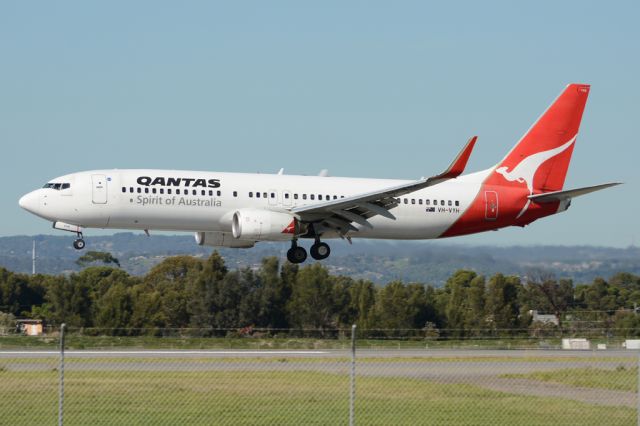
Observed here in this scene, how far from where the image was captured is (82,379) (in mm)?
26453

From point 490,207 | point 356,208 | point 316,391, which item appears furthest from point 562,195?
point 316,391

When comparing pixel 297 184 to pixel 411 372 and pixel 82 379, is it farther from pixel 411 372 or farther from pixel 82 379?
pixel 82 379

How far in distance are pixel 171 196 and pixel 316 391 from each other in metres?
21.4

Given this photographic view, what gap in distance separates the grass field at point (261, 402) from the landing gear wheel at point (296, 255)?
20345 mm

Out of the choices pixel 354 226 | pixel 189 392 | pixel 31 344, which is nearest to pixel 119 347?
pixel 31 344

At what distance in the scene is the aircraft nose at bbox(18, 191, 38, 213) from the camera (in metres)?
46.1

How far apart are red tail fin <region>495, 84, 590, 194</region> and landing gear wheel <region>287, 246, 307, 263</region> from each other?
10.3 meters

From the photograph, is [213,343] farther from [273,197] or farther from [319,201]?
[319,201]

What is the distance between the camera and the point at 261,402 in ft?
78.2

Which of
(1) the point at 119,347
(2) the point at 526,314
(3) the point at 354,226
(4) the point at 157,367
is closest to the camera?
(4) the point at 157,367

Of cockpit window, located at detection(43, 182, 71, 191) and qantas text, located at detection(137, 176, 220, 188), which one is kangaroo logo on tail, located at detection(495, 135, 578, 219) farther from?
cockpit window, located at detection(43, 182, 71, 191)

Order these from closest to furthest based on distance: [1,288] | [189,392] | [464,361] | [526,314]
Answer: [189,392] → [464,361] → [526,314] → [1,288]

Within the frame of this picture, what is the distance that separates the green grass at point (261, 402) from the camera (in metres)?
22.4

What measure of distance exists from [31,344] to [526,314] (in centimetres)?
4844
